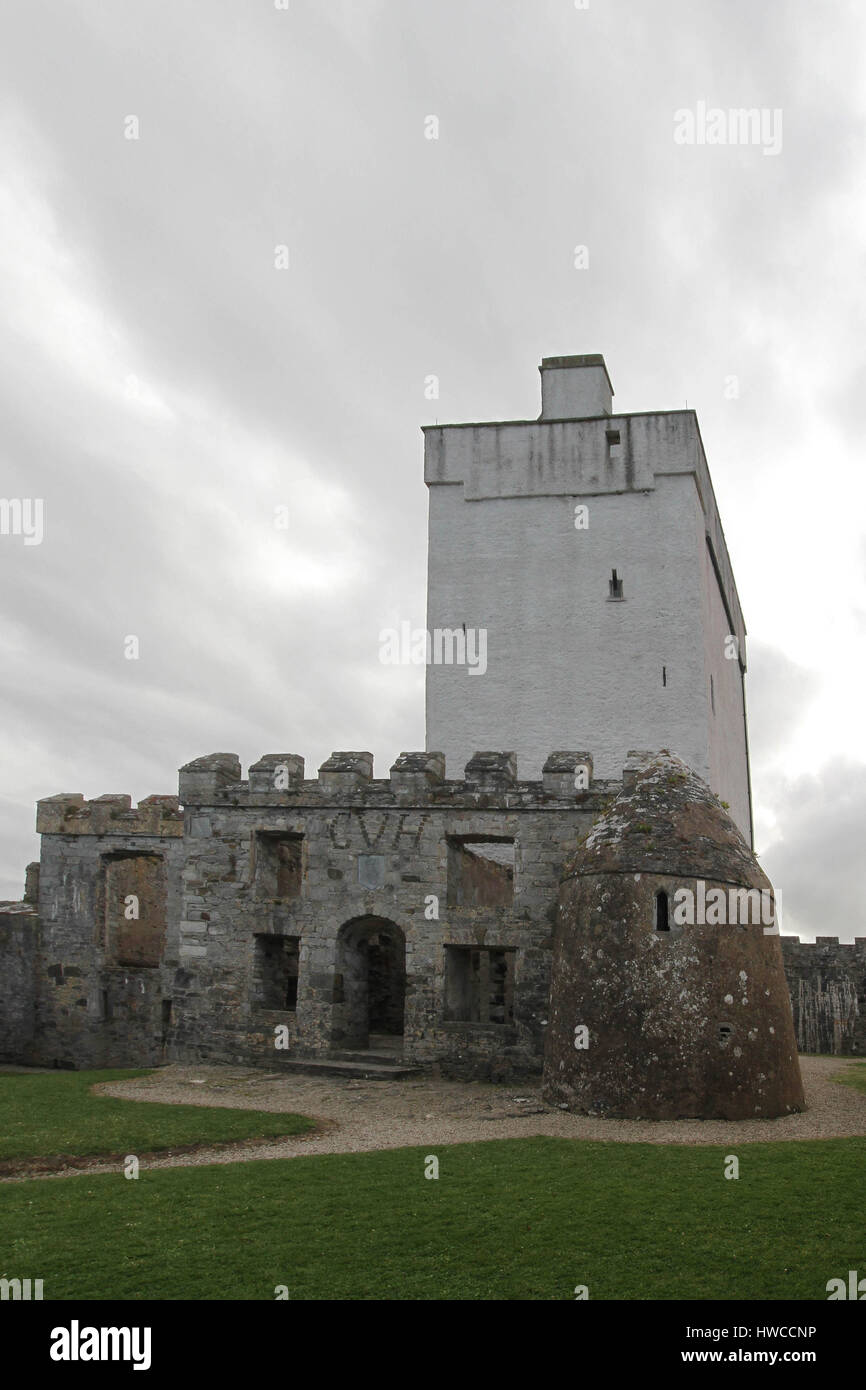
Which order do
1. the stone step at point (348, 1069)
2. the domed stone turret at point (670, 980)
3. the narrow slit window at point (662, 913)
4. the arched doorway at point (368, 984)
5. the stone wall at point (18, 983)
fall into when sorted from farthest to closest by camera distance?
→ 1. the stone wall at point (18, 983)
2. the arched doorway at point (368, 984)
3. the stone step at point (348, 1069)
4. the narrow slit window at point (662, 913)
5. the domed stone turret at point (670, 980)

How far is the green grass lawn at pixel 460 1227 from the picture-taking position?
721 centimetres

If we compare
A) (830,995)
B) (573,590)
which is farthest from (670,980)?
(573,590)

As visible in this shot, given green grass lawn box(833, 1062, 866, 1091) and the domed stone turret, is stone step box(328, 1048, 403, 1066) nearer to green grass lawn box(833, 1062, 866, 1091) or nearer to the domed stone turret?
the domed stone turret

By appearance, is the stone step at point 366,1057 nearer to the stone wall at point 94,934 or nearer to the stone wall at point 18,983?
the stone wall at point 94,934

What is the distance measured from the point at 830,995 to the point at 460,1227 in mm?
17211

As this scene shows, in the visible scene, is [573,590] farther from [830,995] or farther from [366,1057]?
[366,1057]

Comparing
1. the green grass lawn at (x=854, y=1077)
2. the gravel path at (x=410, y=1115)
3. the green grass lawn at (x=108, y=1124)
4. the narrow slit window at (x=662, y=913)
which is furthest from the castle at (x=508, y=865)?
the green grass lawn at (x=108, y=1124)

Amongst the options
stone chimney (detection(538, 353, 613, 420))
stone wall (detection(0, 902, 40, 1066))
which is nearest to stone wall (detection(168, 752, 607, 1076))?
stone wall (detection(0, 902, 40, 1066))

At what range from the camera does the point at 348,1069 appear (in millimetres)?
17469

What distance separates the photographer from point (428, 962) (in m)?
17.9

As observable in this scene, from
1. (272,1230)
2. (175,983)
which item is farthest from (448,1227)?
(175,983)

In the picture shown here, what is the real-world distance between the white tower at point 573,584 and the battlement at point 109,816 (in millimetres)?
7908

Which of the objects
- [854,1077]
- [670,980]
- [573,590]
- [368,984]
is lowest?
[854,1077]
